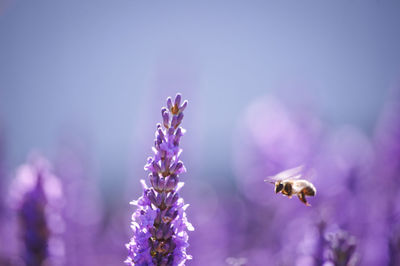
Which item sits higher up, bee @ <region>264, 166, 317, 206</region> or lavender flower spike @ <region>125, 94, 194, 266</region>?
bee @ <region>264, 166, 317, 206</region>

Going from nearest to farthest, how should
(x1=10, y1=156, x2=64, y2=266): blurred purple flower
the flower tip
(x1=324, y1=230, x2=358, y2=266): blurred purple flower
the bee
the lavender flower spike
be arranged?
the lavender flower spike
the flower tip
(x1=324, y1=230, x2=358, y2=266): blurred purple flower
the bee
(x1=10, y1=156, x2=64, y2=266): blurred purple flower

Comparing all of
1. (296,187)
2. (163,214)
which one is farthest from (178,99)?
(296,187)

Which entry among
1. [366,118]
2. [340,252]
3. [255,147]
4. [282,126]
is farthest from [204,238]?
[366,118]

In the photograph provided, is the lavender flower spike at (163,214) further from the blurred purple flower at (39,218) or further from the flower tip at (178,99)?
the blurred purple flower at (39,218)

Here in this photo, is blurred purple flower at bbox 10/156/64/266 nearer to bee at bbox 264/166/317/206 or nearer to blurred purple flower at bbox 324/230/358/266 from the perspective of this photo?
bee at bbox 264/166/317/206

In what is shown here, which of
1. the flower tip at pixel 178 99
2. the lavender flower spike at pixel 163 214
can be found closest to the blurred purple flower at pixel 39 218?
the lavender flower spike at pixel 163 214

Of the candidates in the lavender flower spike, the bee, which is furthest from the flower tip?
the bee
